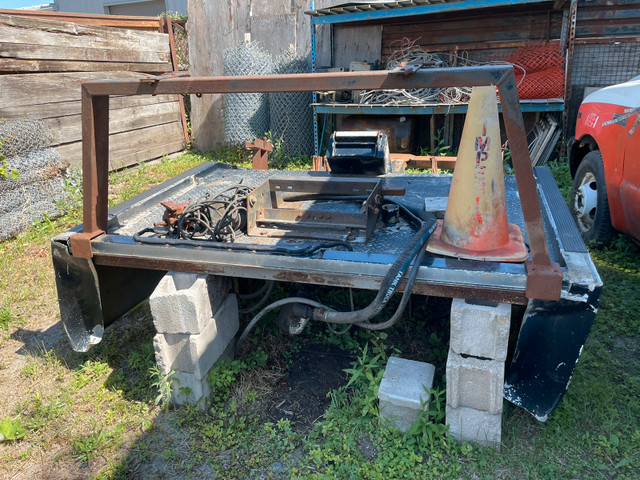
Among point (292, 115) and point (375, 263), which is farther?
point (292, 115)

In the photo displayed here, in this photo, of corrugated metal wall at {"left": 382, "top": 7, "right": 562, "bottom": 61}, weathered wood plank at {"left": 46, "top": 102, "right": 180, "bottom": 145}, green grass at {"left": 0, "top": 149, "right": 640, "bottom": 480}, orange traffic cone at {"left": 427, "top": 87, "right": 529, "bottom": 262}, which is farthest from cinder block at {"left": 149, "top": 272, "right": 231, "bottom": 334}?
corrugated metal wall at {"left": 382, "top": 7, "right": 562, "bottom": 61}

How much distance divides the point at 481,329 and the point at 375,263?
576 millimetres

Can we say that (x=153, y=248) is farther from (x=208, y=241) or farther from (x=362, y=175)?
(x=362, y=175)

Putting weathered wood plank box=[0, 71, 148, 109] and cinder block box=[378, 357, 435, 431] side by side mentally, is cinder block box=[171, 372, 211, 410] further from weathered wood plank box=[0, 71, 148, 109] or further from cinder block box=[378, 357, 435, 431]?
weathered wood plank box=[0, 71, 148, 109]

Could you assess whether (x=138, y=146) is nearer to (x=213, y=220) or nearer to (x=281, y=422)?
(x=213, y=220)

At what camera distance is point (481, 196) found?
2.47m

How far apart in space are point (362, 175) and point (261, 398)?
2162 mm

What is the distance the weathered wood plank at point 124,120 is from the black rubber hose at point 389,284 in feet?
16.6

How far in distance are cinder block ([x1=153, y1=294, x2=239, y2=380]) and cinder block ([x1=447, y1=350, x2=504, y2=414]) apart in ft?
4.35

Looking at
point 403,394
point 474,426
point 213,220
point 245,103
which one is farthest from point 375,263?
point 245,103

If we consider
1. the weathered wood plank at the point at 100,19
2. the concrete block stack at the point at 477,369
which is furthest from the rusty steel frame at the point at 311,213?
the weathered wood plank at the point at 100,19

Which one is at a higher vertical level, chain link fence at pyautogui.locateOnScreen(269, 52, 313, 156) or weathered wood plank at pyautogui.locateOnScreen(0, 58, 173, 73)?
weathered wood plank at pyautogui.locateOnScreen(0, 58, 173, 73)

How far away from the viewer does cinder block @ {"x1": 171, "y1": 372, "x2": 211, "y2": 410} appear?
9.06ft

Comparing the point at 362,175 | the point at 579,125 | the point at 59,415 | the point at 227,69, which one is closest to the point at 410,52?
the point at 227,69
